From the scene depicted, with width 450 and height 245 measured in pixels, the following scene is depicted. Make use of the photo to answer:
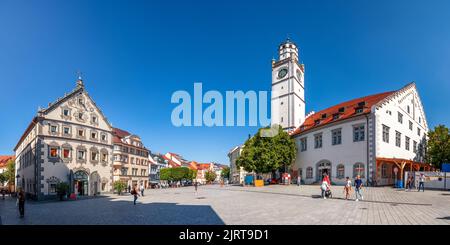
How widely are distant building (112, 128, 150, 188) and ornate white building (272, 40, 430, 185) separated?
122 feet

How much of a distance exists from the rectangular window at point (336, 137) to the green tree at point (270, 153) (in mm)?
9218

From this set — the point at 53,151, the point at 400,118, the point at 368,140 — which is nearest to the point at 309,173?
the point at 368,140

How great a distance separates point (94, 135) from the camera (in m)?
43.9

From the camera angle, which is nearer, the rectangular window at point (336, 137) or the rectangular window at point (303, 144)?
the rectangular window at point (336, 137)

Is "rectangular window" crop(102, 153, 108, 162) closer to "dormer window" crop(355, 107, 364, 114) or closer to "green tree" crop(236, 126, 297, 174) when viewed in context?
"green tree" crop(236, 126, 297, 174)

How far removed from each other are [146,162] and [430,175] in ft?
204

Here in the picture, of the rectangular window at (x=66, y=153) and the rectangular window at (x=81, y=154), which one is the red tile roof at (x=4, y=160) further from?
the rectangular window at (x=66, y=153)

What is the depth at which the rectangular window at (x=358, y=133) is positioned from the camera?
122ft

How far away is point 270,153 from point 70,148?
3034 cm

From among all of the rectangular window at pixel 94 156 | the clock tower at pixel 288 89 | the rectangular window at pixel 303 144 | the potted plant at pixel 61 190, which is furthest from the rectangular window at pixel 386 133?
the rectangular window at pixel 94 156

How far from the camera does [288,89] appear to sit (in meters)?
64.2

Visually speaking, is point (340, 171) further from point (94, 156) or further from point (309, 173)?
point (94, 156)

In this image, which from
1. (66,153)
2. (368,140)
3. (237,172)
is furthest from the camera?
(237,172)

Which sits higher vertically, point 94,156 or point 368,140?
point 368,140
